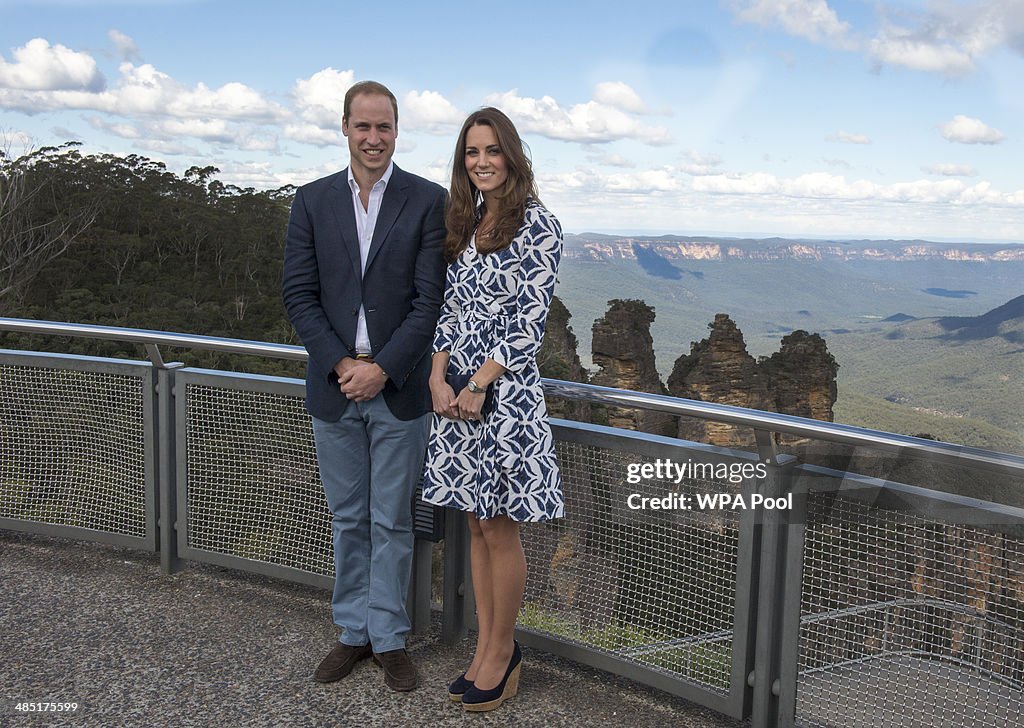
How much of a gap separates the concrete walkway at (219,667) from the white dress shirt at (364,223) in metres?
1.07

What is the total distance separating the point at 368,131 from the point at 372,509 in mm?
1193

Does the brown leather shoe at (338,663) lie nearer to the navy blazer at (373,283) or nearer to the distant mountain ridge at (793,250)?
the navy blazer at (373,283)

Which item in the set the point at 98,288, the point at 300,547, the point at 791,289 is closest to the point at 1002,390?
the point at 791,289

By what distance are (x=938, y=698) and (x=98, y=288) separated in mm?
51851

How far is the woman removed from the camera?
108 inches

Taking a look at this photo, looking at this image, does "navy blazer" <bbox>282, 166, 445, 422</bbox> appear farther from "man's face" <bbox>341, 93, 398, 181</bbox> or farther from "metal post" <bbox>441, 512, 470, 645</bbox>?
"metal post" <bbox>441, 512, 470, 645</bbox>

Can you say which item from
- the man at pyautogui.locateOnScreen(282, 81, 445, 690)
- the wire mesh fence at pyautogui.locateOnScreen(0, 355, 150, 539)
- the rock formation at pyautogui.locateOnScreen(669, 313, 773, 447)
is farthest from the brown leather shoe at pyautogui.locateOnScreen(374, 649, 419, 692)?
the rock formation at pyautogui.locateOnScreen(669, 313, 773, 447)

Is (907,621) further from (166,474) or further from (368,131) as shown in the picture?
(166,474)

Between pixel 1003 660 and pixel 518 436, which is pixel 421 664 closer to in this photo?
pixel 518 436

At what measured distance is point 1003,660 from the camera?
7.92 ft

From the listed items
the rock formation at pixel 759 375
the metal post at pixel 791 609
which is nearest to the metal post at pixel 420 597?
the metal post at pixel 791 609

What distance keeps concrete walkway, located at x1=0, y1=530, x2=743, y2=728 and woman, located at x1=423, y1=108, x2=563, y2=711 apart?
0.25 metres

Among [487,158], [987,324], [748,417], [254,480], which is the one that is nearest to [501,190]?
[487,158]

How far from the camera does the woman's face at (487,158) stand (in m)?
2.76
